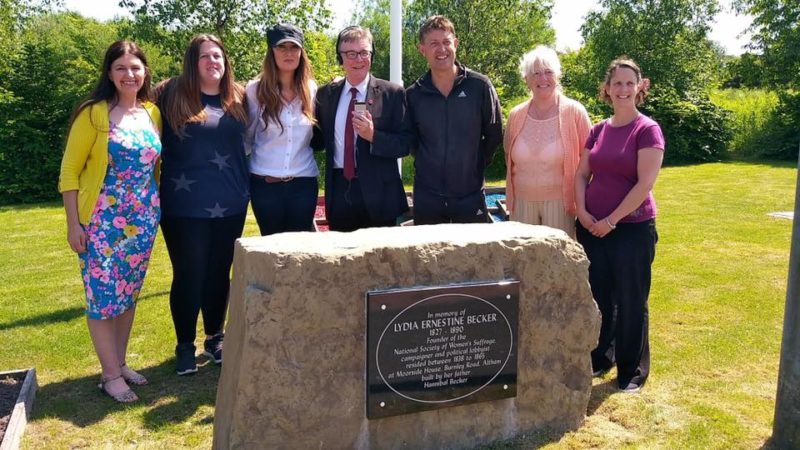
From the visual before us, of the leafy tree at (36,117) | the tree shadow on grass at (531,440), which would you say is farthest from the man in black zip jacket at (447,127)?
the leafy tree at (36,117)

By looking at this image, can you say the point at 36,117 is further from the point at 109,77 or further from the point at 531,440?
the point at 531,440

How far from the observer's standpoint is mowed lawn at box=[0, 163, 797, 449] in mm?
3525

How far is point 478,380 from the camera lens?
10.9 ft

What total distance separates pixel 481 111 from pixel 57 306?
403 cm

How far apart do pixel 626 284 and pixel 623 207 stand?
0.45 m

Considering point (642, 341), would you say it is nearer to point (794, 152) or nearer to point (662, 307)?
point (662, 307)

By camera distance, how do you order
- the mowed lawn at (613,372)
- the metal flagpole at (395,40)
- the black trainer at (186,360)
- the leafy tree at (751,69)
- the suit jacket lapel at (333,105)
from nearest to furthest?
the mowed lawn at (613,372)
the suit jacket lapel at (333,105)
the black trainer at (186,360)
the metal flagpole at (395,40)
the leafy tree at (751,69)

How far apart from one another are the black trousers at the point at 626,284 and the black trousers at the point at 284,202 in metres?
1.62

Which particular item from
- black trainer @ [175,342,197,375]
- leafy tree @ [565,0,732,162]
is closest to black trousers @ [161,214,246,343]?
black trainer @ [175,342,197,375]

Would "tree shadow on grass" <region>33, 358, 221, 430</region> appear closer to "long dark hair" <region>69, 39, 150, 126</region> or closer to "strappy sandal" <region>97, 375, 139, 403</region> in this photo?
"strappy sandal" <region>97, 375, 139, 403</region>

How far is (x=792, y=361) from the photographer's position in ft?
10.3

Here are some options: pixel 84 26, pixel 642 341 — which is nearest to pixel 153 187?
pixel 642 341

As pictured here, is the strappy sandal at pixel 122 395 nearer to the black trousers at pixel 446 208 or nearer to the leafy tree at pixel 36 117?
the black trousers at pixel 446 208

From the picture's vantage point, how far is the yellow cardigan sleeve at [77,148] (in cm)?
359
